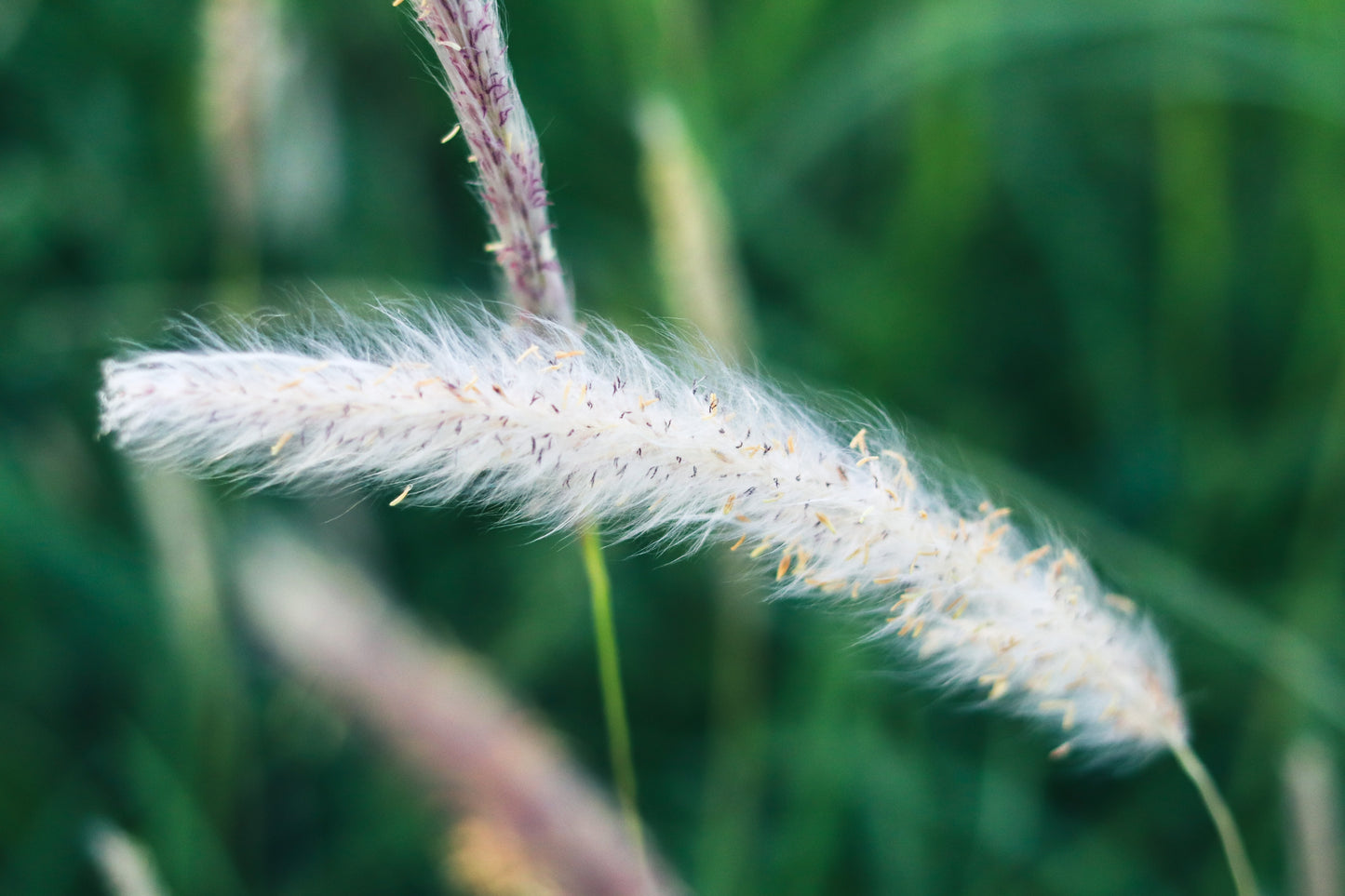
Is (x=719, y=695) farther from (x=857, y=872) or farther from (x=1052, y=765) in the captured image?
(x=1052, y=765)

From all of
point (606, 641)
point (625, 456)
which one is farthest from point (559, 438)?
point (606, 641)

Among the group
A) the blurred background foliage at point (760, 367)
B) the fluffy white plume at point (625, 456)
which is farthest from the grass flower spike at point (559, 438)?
the blurred background foliage at point (760, 367)

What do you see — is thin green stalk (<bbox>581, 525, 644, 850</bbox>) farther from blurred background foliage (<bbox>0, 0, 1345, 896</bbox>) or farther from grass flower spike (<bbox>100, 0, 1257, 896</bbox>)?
blurred background foliage (<bbox>0, 0, 1345, 896</bbox>)

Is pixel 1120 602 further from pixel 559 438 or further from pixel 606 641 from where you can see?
pixel 559 438

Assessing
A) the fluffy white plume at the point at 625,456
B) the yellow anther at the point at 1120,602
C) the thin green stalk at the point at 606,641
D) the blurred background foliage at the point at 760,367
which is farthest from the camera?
the blurred background foliage at the point at 760,367

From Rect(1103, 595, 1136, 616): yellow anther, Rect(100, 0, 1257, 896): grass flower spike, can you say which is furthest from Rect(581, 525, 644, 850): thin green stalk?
Rect(1103, 595, 1136, 616): yellow anther

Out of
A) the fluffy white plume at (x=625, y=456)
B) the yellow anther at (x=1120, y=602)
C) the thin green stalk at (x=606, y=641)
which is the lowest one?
the thin green stalk at (x=606, y=641)

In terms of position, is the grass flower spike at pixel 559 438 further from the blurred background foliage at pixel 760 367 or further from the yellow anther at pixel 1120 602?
the blurred background foliage at pixel 760 367
